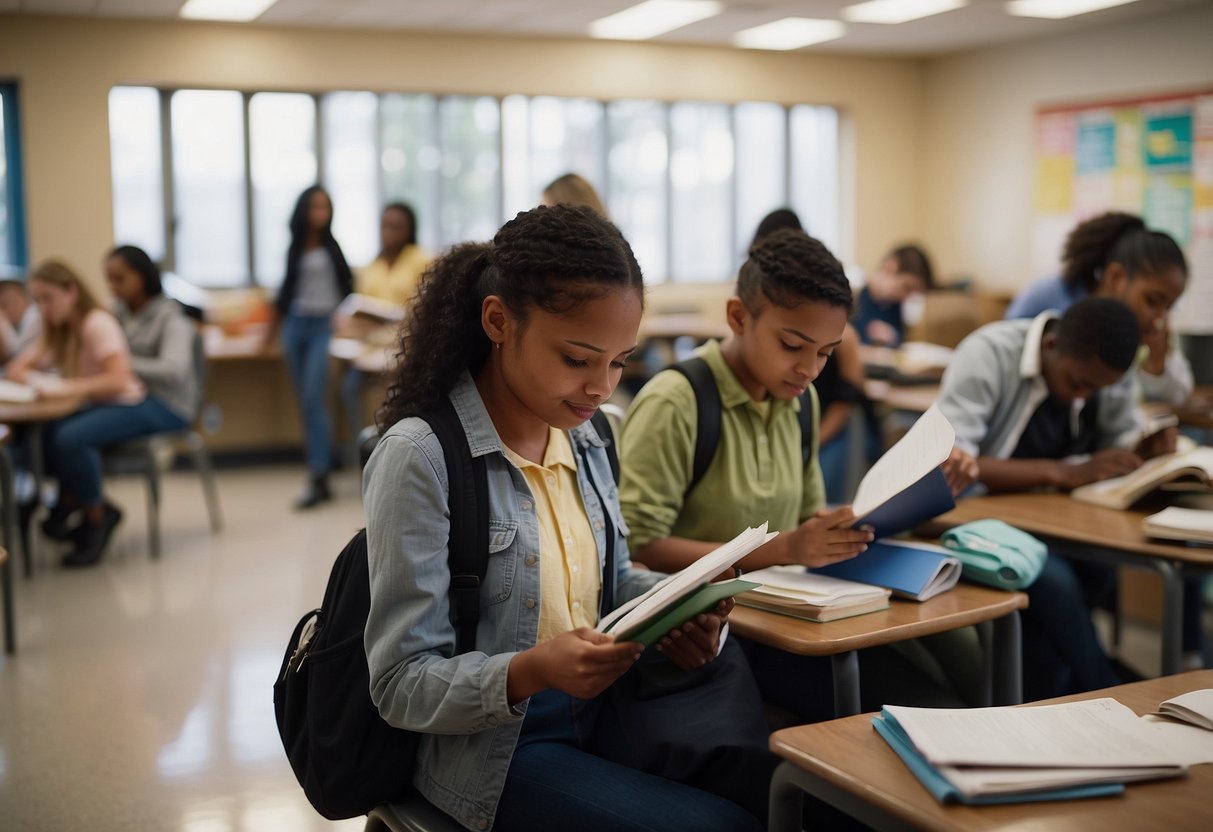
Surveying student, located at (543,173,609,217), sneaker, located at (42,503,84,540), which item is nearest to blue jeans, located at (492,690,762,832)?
student, located at (543,173,609,217)

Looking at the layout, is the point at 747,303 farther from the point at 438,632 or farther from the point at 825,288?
the point at 438,632

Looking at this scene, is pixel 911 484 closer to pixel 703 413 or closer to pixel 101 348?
pixel 703 413

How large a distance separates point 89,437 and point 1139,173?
271 inches

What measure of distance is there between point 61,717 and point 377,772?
87.8 inches

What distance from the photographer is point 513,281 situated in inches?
61.9

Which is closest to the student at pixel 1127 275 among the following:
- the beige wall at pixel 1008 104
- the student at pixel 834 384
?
the student at pixel 834 384

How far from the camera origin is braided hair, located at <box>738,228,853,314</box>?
7.11 feet

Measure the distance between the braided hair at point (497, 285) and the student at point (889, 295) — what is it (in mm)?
4991

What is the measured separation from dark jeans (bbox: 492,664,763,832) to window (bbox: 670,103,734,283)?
8013 millimetres

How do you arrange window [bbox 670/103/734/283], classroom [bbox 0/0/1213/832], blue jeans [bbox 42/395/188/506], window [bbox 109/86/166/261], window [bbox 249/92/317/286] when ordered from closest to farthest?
1. classroom [bbox 0/0/1213/832]
2. blue jeans [bbox 42/395/188/506]
3. window [bbox 109/86/166/261]
4. window [bbox 249/92/317/286]
5. window [bbox 670/103/734/283]

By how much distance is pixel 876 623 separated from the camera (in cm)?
188

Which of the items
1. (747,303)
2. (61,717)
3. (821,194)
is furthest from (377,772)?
(821,194)

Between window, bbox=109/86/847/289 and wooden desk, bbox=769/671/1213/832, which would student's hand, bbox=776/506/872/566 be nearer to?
wooden desk, bbox=769/671/1213/832

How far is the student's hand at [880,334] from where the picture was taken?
21.0 ft
